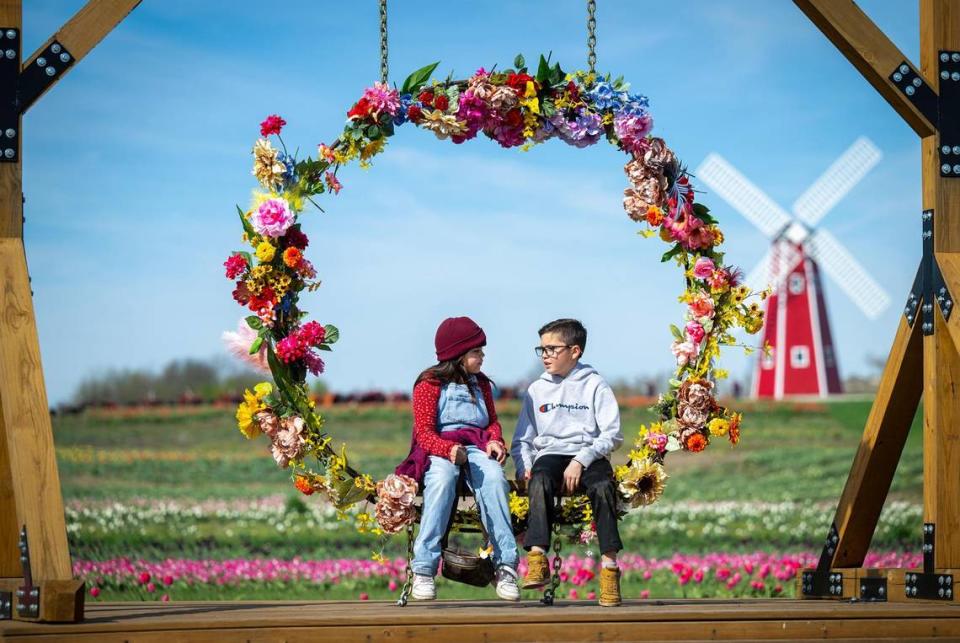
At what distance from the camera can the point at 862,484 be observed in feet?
24.7

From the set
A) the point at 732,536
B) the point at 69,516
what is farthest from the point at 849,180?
the point at 69,516

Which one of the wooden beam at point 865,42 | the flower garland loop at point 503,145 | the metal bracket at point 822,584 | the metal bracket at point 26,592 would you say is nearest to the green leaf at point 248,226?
the flower garland loop at point 503,145

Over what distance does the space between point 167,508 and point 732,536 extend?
674 cm

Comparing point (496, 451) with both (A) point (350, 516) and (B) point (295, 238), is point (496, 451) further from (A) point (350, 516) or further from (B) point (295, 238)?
(B) point (295, 238)

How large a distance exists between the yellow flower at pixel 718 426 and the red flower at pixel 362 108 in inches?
98.6

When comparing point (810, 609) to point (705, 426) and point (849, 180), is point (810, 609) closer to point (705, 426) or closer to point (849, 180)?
point (705, 426)

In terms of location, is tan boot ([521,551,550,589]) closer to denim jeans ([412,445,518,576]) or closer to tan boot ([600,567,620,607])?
denim jeans ([412,445,518,576])

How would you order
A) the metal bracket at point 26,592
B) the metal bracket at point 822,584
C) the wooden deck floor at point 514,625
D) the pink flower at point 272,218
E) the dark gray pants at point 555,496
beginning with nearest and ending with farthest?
the wooden deck floor at point 514,625 < the metal bracket at point 26,592 < the dark gray pants at point 555,496 < the pink flower at point 272,218 < the metal bracket at point 822,584

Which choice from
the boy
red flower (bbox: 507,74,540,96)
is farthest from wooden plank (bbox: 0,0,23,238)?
the boy

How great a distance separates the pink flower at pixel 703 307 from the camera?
734cm

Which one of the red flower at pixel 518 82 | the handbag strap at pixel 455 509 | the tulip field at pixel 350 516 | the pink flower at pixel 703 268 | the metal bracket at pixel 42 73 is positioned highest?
the red flower at pixel 518 82

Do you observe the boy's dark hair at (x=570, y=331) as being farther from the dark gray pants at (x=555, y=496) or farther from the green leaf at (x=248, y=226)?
the green leaf at (x=248, y=226)

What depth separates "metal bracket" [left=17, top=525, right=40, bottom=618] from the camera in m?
5.94

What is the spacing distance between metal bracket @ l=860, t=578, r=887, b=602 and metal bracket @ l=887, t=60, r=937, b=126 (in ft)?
8.24
